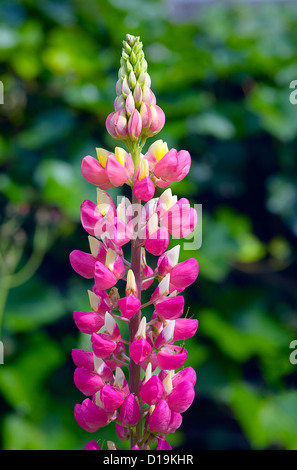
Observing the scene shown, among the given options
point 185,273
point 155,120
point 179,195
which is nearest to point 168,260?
point 185,273

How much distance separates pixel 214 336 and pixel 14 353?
548mm

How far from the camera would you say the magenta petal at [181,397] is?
0.40m

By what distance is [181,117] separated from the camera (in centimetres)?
136

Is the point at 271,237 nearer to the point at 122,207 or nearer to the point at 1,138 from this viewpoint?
the point at 1,138

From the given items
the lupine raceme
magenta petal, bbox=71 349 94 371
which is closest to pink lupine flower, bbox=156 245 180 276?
the lupine raceme

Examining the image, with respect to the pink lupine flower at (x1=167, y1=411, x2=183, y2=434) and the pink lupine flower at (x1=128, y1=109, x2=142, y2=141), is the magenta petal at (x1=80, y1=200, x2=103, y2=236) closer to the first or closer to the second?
the pink lupine flower at (x1=128, y1=109, x2=142, y2=141)

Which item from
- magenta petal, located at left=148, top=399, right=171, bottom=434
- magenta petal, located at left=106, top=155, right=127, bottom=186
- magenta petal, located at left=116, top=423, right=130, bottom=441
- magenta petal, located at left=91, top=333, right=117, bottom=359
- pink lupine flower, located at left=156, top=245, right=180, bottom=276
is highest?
magenta petal, located at left=106, top=155, right=127, bottom=186

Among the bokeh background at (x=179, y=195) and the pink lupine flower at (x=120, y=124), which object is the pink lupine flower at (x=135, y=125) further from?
the bokeh background at (x=179, y=195)

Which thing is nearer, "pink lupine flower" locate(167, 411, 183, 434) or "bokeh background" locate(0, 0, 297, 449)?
"pink lupine flower" locate(167, 411, 183, 434)

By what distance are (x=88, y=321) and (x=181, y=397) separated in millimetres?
102

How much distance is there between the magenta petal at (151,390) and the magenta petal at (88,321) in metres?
0.06

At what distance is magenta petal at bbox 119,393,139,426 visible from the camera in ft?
1.28

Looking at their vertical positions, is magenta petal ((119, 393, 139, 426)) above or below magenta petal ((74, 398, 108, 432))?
above

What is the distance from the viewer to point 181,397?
40 cm
